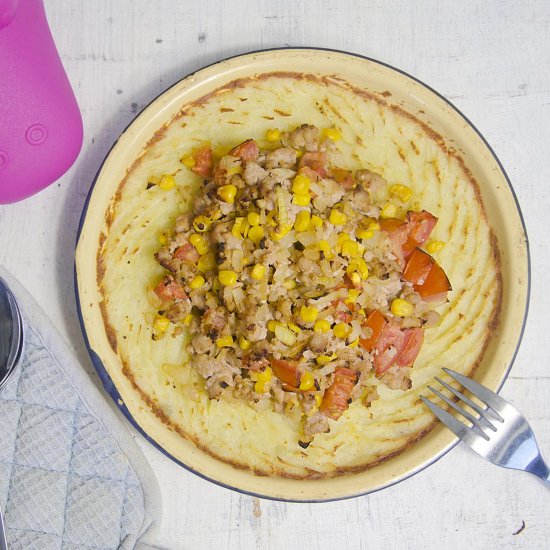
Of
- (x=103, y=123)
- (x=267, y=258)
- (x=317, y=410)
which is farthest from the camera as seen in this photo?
(x=103, y=123)

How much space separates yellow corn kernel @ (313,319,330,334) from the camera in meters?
2.19

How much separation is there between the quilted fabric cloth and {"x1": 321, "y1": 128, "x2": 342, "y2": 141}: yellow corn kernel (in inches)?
49.6

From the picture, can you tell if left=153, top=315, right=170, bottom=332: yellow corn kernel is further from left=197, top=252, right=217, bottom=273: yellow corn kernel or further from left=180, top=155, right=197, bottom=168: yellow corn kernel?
left=180, top=155, right=197, bottom=168: yellow corn kernel

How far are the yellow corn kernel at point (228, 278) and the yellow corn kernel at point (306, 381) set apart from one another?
405 mm

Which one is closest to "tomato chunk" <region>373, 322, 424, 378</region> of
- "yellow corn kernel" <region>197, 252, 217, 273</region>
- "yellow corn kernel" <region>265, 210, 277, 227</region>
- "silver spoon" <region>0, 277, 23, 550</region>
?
"yellow corn kernel" <region>265, 210, 277, 227</region>

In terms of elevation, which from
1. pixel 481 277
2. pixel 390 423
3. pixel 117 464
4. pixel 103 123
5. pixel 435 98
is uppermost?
pixel 435 98

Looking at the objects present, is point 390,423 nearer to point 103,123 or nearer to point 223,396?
point 223,396

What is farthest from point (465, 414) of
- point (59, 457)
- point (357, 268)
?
point (59, 457)

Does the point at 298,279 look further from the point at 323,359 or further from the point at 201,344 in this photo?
the point at 201,344

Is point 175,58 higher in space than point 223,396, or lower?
higher

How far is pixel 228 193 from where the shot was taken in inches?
87.9

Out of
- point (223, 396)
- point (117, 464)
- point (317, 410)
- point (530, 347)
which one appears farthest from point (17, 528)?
point (530, 347)

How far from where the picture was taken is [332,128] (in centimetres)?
241

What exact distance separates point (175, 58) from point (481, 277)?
1458mm
